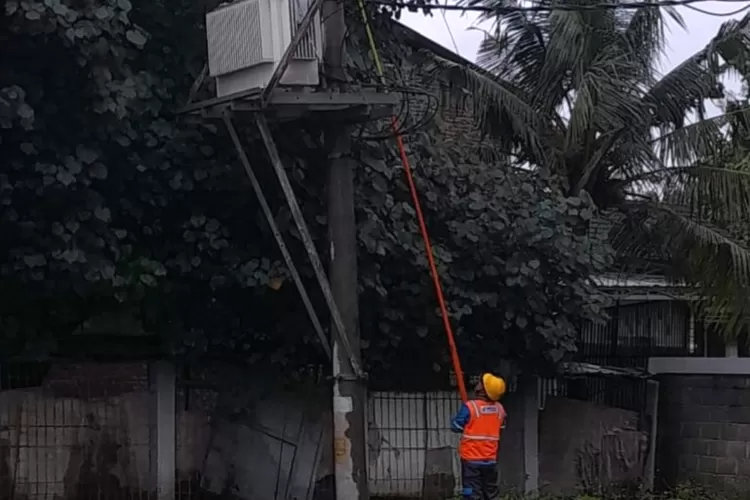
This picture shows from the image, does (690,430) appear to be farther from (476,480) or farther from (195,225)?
(195,225)

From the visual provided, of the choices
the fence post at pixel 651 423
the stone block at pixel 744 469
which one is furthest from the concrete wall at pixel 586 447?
the stone block at pixel 744 469

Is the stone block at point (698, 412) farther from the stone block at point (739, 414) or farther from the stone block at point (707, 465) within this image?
the stone block at point (707, 465)

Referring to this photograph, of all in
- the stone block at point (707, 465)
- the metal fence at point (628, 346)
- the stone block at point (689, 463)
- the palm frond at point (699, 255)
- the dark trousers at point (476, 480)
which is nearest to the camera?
the dark trousers at point (476, 480)

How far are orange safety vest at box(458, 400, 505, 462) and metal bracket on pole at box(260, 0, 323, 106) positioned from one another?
9.60 ft

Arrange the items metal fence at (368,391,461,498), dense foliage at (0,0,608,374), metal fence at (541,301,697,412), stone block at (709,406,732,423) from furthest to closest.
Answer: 1. metal fence at (541,301,697,412)
2. stone block at (709,406,732,423)
3. metal fence at (368,391,461,498)
4. dense foliage at (0,0,608,374)

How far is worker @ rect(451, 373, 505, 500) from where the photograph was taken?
978cm

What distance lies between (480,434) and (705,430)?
15.1ft

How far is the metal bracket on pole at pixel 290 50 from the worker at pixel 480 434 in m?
2.87

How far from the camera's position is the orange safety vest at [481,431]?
32.1 feet

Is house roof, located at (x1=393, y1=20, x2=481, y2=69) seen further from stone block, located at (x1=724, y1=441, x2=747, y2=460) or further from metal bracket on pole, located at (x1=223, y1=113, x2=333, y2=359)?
stone block, located at (x1=724, y1=441, x2=747, y2=460)

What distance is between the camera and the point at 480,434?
9.84 meters

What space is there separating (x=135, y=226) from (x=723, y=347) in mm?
8109

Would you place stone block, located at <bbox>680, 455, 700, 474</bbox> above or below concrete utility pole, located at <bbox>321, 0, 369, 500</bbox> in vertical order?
below

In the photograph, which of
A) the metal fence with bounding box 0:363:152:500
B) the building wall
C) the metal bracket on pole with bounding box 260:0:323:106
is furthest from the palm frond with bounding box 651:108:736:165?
the metal fence with bounding box 0:363:152:500
